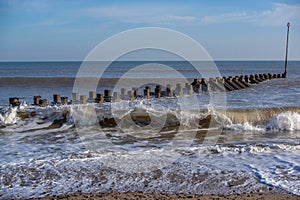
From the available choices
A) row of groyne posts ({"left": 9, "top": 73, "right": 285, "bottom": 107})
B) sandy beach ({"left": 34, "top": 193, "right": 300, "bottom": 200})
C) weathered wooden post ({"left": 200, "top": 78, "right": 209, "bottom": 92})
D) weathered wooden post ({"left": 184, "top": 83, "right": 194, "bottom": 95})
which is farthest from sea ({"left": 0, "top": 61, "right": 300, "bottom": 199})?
weathered wooden post ({"left": 200, "top": 78, "right": 209, "bottom": 92})

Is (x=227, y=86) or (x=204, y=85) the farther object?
(x=227, y=86)

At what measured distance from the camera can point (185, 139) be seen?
28.6ft

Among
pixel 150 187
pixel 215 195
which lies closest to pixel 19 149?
pixel 150 187

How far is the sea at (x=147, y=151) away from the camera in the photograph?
532cm

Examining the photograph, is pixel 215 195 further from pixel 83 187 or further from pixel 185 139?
pixel 185 139

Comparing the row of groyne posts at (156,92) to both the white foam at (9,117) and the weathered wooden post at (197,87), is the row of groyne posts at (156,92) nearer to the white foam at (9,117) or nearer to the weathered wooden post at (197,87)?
the weathered wooden post at (197,87)

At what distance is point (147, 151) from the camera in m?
7.35

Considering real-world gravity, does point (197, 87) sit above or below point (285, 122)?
above

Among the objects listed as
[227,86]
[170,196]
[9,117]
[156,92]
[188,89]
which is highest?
[227,86]

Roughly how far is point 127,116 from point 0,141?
12.4 feet

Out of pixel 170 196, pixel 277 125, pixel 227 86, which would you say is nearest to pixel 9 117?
pixel 170 196

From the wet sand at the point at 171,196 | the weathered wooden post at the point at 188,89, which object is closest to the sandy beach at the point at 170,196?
the wet sand at the point at 171,196

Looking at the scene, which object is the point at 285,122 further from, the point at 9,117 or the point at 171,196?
the point at 9,117

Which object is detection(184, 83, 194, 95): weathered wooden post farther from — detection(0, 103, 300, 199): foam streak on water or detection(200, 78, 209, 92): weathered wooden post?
detection(0, 103, 300, 199): foam streak on water
